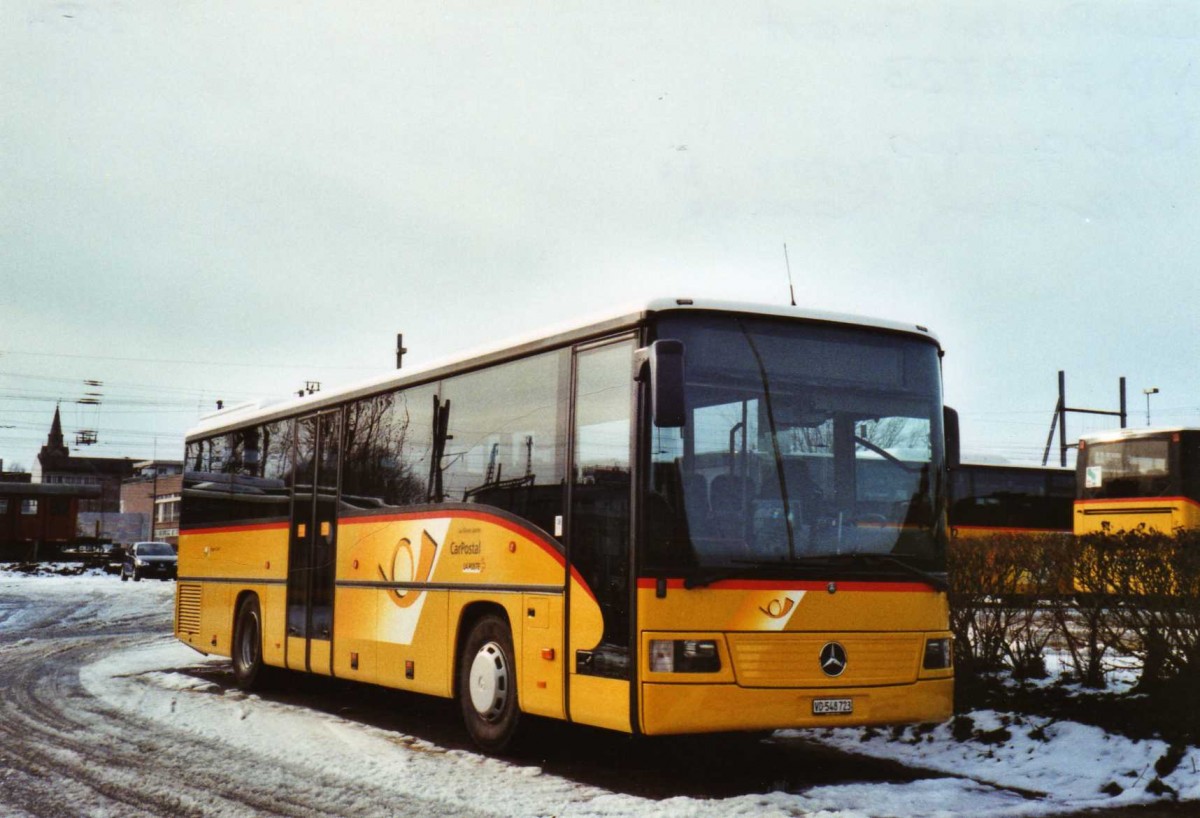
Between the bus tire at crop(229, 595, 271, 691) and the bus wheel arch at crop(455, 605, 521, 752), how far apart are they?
17.4 feet

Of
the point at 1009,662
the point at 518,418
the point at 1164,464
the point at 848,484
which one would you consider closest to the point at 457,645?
the point at 518,418

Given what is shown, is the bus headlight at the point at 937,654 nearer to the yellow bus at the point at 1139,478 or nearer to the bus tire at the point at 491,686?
the bus tire at the point at 491,686

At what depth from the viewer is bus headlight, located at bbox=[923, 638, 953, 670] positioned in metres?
8.87

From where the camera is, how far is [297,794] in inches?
322

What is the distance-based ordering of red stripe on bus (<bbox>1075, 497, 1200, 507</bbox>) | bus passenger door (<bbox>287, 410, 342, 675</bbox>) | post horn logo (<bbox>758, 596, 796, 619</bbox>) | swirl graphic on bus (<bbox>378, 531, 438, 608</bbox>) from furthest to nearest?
red stripe on bus (<bbox>1075, 497, 1200, 507</bbox>)
bus passenger door (<bbox>287, 410, 342, 675</bbox>)
swirl graphic on bus (<bbox>378, 531, 438, 608</bbox>)
post horn logo (<bbox>758, 596, 796, 619</bbox>)

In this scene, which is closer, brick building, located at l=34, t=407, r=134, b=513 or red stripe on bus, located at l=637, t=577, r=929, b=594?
red stripe on bus, located at l=637, t=577, r=929, b=594

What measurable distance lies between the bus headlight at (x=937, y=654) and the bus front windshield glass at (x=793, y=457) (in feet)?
1.75

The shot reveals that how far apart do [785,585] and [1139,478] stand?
2050 cm

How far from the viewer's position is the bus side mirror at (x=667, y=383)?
25.4ft

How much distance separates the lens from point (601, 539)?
864 cm

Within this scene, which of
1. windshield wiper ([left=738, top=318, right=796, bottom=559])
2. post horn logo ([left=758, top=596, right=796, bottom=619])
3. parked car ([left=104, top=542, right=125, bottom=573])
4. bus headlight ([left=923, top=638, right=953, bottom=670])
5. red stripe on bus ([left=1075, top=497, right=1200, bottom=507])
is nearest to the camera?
post horn logo ([left=758, top=596, right=796, bottom=619])

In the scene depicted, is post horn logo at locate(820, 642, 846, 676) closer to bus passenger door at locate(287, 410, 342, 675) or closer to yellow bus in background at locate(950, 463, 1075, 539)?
bus passenger door at locate(287, 410, 342, 675)

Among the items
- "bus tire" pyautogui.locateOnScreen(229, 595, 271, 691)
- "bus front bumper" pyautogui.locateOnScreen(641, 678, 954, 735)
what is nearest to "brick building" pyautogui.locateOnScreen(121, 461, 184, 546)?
"bus tire" pyautogui.locateOnScreen(229, 595, 271, 691)

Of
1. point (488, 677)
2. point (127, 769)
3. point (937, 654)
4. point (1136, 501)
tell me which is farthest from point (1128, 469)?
point (127, 769)
